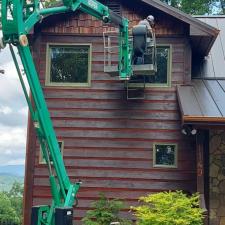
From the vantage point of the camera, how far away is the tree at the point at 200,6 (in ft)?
92.8

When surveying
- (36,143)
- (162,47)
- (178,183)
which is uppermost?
(162,47)

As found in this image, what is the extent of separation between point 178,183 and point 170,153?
0.79m

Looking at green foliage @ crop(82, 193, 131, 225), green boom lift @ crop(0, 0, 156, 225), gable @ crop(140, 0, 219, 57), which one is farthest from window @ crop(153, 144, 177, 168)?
green boom lift @ crop(0, 0, 156, 225)

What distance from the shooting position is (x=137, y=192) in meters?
13.1

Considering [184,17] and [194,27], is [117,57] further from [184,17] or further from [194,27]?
[194,27]

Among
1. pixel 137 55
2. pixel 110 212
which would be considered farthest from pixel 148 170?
pixel 137 55

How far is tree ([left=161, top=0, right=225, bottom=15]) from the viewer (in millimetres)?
28281

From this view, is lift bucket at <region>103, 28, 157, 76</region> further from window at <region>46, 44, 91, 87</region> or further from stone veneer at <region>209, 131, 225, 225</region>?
stone veneer at <region>209, 131, 225, 225</region>

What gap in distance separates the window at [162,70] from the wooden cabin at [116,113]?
3 centimetres

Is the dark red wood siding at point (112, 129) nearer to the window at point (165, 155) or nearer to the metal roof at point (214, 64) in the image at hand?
the window at point (165, 155)

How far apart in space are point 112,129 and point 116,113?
16.9 inches

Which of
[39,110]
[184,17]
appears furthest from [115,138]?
[39,110]

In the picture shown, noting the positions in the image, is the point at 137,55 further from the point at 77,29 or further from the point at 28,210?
the point at 28,210

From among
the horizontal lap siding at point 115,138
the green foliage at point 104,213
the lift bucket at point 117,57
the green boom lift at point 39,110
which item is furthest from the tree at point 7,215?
the green boom lift at point 39,110
